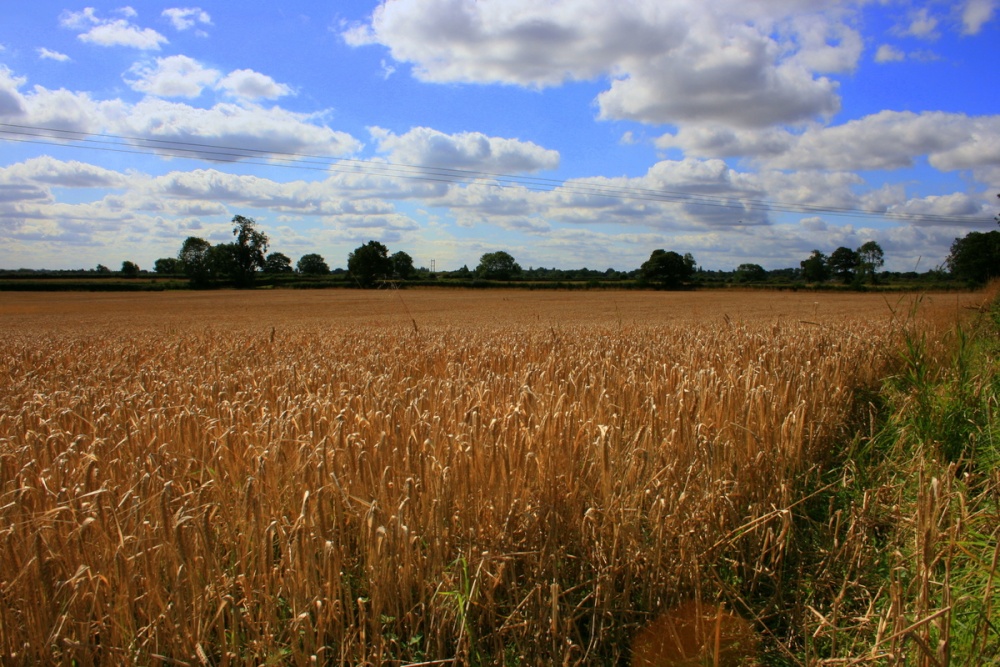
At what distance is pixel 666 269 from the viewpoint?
7938 centimetres

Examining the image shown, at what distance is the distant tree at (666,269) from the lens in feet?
259

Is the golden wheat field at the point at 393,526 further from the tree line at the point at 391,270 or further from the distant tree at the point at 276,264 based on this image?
the distant tree at the point at 276,264

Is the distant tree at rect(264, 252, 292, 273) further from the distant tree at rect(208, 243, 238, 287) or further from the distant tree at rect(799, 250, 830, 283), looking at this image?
the distant tree at rect(799, 250, 830, 283)

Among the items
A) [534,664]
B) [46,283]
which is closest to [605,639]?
[534,664]

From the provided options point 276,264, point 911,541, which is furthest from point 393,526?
point 276,264

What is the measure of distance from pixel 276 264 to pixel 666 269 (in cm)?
6977

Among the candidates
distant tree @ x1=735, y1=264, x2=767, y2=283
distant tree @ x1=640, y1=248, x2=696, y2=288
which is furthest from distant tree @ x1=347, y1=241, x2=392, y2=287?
distant tree @ x1=735, y1=264, x2=767, y2=283

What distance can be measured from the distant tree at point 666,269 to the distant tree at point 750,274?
33.3ft

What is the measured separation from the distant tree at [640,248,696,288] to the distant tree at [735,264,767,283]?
1015cm

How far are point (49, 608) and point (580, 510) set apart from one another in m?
2.34

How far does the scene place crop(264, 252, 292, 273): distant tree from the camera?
107 m

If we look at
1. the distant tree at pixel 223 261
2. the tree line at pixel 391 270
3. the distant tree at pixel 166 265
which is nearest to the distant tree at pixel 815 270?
the tree line at pixel 391 270

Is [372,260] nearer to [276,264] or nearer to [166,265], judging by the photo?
[276,264]

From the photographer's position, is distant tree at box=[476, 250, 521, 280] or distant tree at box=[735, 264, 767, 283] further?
distant tree at box=[476, 250, 521, 280]
